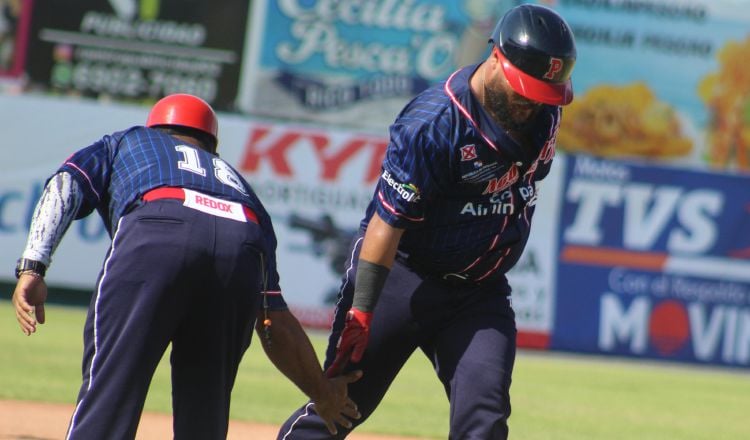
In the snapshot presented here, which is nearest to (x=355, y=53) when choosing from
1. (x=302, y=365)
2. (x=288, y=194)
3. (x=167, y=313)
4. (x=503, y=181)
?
(x=288, y=194)

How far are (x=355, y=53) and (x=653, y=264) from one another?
17.5ft

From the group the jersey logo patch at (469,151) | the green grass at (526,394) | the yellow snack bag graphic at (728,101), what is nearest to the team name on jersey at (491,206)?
the jersey logo patch at (469,151)

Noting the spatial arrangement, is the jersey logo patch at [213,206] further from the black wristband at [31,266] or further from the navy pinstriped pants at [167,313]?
the black wristband at [31,266]

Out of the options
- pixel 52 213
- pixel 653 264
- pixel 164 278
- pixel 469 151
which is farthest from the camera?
pixel 653 264

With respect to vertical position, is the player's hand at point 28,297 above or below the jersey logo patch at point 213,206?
below

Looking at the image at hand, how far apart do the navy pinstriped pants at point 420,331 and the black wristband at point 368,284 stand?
22cm

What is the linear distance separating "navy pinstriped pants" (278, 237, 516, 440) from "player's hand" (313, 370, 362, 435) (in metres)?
0.06

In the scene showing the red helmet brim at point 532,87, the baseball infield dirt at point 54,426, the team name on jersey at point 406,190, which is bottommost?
Answer: the baseball infield dirt at point 54,426

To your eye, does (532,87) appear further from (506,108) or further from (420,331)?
(420,331)

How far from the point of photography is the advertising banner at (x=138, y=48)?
54.7ft

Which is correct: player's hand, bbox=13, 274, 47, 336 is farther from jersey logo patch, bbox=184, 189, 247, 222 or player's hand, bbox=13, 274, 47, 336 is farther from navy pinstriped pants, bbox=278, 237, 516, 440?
navy pinstriped pants, bbox=278, 237, 516, 440

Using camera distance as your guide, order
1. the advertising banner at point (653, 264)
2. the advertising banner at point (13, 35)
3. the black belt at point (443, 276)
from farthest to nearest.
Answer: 1. the advertising banner at point (13, 35)
2. the advertising banner at point (653, 264)
3. the black belt at point (443, 276)

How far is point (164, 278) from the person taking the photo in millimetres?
4207

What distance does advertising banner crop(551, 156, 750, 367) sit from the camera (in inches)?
586
